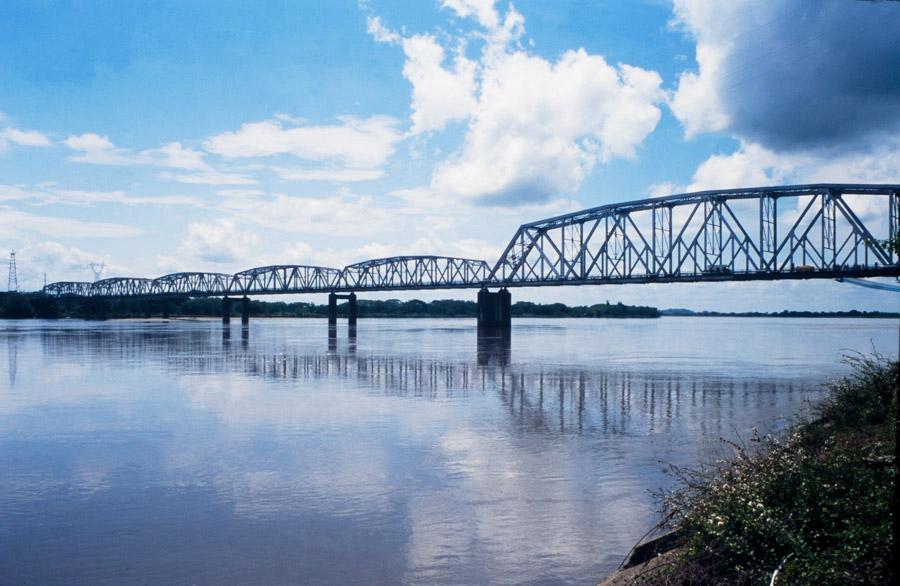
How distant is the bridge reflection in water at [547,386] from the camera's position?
19406 mm

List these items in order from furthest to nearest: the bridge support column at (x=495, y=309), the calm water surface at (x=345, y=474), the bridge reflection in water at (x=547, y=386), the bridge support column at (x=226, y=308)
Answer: the bridge support column at (x=226, y=308)
the bridge support column at (x=495, y=309)
the bridge reflection in water at (x=547, y=386)
the calm water surface at (x=345, y=474)

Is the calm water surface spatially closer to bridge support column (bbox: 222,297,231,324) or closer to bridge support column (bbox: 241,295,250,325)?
bridge support column (bbox: 241,295,250,325)

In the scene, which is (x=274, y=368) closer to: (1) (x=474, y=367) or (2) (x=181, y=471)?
(1) (x=474, y=367)

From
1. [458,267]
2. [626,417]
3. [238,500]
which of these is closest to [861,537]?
[238,500]

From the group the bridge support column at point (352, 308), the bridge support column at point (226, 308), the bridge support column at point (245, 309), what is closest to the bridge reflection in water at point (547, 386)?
the bridge support column at point (352, 308)

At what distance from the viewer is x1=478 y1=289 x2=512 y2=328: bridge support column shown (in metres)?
111

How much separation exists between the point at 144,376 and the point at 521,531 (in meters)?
26.5

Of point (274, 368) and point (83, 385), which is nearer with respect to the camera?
point (83, 385)

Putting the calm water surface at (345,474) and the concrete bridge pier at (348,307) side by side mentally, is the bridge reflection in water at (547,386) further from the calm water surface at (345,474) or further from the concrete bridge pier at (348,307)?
the concrete bridge pier at (348,307)

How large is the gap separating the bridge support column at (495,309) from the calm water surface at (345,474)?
269ft

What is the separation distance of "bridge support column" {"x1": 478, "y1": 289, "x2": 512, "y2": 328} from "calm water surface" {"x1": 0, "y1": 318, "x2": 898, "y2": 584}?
8209 cm

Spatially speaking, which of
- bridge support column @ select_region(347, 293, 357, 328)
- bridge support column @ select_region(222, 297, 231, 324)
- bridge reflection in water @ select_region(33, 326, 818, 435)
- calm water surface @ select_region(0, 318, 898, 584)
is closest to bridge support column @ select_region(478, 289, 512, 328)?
bridge support column @ select_region(347, 293, 357, 328)

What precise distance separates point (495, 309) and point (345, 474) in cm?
10031

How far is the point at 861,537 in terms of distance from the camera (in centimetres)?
607
